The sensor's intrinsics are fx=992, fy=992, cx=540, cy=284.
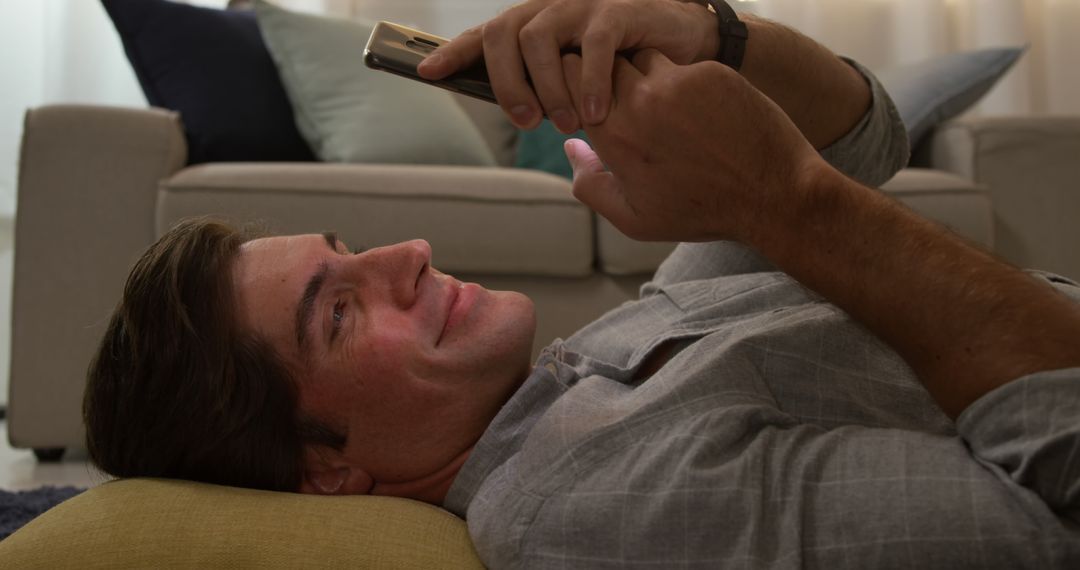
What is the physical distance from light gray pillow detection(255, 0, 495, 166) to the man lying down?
1.30 m

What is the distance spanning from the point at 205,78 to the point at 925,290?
2008 mm

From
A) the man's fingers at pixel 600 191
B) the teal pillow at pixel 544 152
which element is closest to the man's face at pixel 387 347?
the man's fingers at pixel 600 191

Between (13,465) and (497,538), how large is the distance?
161 cm

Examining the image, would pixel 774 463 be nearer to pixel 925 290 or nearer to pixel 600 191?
pixel 925 290

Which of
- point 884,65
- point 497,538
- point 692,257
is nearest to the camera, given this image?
point 497,538

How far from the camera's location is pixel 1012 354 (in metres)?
0.69

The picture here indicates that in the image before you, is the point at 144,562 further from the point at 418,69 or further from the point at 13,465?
the point at 13,465

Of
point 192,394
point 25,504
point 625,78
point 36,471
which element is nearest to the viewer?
point 625,78

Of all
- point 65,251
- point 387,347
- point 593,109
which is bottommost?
point 65,251

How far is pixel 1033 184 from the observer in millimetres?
2242

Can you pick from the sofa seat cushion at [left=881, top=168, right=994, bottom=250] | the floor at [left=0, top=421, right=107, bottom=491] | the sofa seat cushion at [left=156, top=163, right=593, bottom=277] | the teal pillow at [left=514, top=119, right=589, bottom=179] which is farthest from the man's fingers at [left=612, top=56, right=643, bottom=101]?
the teal pillow at [left=514, top=119, right=589, bottom=179]

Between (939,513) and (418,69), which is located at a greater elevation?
(418,69)

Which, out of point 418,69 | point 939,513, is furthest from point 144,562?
point 939,513

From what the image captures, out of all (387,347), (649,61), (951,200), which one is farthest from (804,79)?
(951,200)
